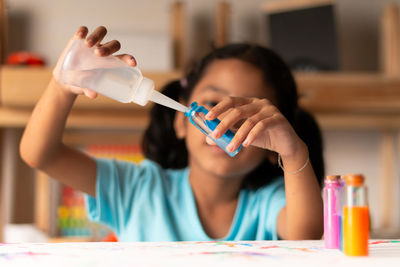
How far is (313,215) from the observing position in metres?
0.67

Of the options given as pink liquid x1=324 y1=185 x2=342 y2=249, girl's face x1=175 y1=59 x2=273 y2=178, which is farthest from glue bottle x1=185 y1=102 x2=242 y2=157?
girl's face x1=175 y1=59 x2=273 y2=178

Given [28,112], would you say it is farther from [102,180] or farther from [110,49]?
[110,49]

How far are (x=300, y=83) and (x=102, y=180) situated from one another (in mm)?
875

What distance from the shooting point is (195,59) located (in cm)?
153

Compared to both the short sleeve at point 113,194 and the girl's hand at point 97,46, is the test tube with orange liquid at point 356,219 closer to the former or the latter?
the girl's hand at point 97,46

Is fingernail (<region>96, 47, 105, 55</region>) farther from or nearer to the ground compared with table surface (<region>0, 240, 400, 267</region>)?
farther from the ground

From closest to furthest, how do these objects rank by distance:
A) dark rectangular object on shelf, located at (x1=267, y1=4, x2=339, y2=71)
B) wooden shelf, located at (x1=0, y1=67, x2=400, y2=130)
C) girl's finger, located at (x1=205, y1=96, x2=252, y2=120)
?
girl's finger, located at (x1=205, y1=96, x2=252, y2=120) < wooden shelf, located at (x1=0, y1=67, x2=400, y2=130) < dark rectangular object on shelf, located at (x1=267, y1=4, x2=339, y2=71)

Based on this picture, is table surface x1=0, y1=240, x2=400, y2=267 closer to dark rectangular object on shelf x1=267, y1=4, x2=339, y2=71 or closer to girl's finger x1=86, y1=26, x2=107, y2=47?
girl's finger x1=86, y1=26, x2=107, y2=47

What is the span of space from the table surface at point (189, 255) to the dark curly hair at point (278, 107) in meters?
0.40

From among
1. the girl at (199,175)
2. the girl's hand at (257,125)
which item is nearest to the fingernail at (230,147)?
the girl's hand at (257,125)

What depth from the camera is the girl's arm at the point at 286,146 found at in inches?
20.7

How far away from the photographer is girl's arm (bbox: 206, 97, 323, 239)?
0.52m

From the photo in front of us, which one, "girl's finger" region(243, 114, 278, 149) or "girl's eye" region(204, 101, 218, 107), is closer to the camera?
"girl's finger" region(243, 114, 278, 149)

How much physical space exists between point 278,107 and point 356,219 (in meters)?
0.46
